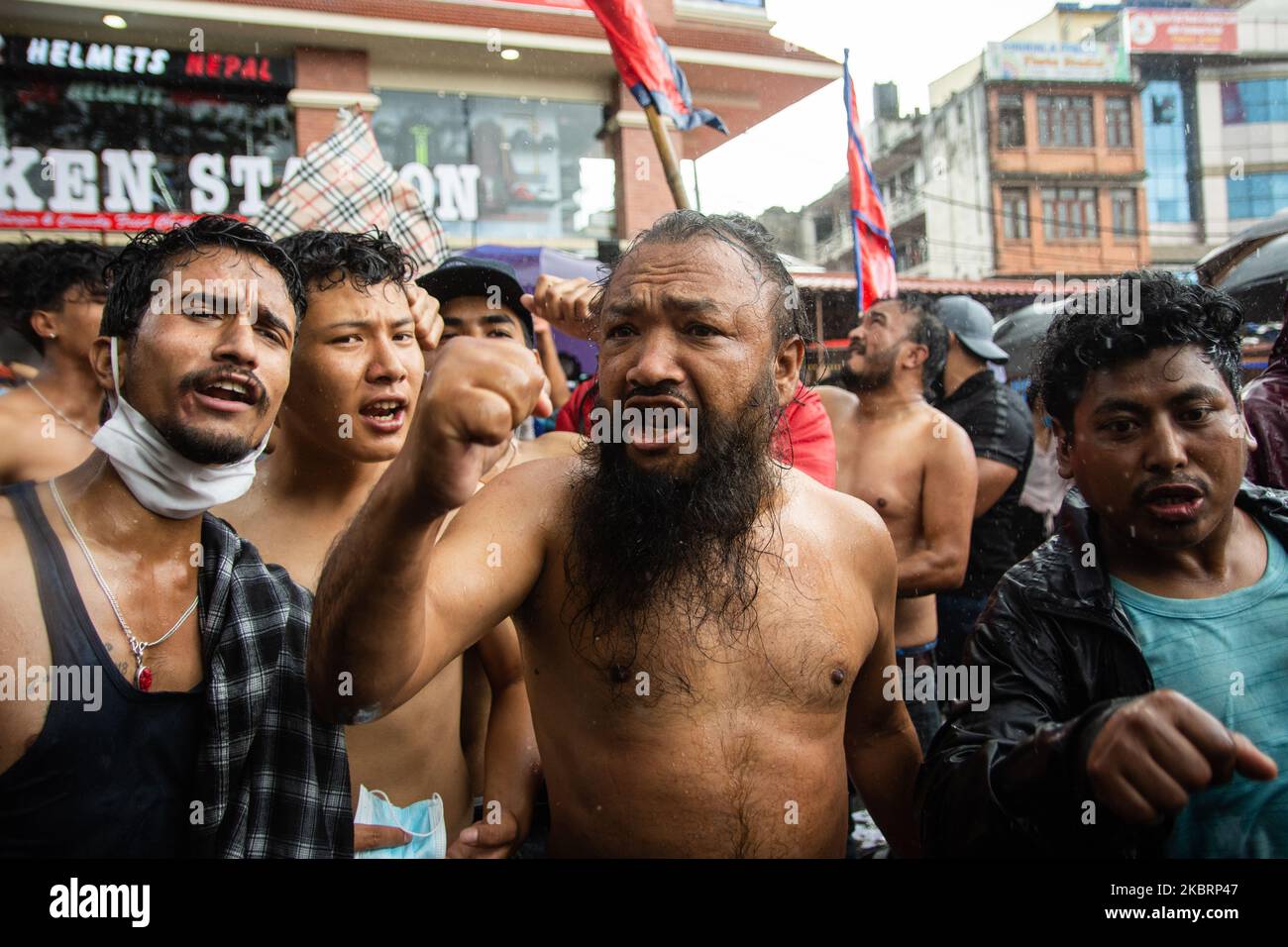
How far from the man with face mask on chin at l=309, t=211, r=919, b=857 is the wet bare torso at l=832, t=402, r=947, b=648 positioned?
1.91 metres

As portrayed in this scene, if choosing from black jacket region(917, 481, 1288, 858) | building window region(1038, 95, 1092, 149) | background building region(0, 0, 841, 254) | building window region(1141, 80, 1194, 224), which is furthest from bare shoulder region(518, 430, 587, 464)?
building window region(1141, 80, 1194, 224)

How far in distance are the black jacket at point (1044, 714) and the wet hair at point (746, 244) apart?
0.81 meters

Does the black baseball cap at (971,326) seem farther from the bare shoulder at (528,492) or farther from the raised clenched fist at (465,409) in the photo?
the raised clenched fist at (465,409)

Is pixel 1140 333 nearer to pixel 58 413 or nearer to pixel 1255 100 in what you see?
pixel 58 413

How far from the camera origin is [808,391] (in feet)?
10.2

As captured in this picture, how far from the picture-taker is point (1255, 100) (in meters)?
24.3

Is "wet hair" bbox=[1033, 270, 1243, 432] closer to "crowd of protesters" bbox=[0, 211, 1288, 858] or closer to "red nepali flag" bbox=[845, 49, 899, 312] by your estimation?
"crowd of protesters" bbox=[0, 211, 1288, 858]

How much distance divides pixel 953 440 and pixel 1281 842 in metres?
2.42

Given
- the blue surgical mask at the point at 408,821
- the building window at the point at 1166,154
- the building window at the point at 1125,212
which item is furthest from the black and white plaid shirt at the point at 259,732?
the building window at the point at 1166,154

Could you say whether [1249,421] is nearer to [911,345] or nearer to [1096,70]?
[911,345]

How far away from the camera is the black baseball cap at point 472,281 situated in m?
3.04

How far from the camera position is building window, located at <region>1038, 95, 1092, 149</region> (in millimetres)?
25500

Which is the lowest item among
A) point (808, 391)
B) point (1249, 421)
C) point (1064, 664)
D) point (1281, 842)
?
point (1281, 842)
